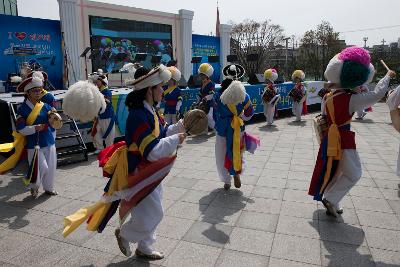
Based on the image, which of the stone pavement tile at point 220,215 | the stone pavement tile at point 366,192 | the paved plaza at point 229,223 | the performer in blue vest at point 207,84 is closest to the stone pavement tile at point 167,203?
the paved plaza at point 229,223

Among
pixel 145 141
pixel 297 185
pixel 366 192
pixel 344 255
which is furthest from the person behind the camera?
pixel 297 185

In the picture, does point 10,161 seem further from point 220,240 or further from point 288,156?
point 288,156

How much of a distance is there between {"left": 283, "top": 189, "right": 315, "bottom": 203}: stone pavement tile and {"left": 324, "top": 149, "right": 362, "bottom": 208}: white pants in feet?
2.39

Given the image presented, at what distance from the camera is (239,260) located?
310 centimetres

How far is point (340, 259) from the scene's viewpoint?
3.08 meters

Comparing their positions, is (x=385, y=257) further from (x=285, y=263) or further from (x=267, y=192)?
(x=267, y=192)

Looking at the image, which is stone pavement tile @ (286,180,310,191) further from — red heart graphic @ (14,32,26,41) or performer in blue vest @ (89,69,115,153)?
red heart graphic @ (14,32,26,41)

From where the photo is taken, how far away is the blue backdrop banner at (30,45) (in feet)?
40.9

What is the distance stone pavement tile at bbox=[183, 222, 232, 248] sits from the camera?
3.44 meters

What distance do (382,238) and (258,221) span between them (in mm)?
1303

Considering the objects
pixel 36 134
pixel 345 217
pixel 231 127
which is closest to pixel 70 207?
pixel 36 134

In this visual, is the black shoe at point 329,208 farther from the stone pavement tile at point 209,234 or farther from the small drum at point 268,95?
the small drum at point 268,95

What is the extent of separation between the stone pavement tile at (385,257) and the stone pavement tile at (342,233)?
0.55 ft

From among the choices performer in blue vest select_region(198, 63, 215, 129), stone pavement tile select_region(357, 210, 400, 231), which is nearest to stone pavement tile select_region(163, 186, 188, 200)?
stone pavement tile select_region(357, 210, 400, 231)
